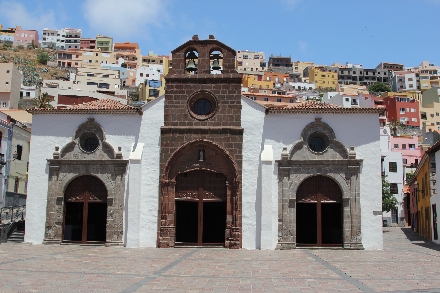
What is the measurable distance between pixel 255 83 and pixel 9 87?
53.3 m

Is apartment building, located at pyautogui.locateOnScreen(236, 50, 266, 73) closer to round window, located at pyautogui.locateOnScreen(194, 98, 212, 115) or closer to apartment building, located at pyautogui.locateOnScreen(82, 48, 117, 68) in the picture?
apartment building, located at pyautogui.locateOnScreen(82, 48, 117, 68)

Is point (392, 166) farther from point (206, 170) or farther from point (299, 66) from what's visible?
point (299, 66)

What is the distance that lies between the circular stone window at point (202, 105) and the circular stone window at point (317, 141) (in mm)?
4573

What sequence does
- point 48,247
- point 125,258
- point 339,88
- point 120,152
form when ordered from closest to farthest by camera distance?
point 125,258
point 48,247
point 120,152
point 339,88

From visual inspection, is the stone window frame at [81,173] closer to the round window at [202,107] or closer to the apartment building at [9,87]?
the round window at [202,107]

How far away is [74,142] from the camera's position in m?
24.0

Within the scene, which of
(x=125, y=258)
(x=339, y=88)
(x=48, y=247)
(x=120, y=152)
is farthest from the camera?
(x=339, y=88)

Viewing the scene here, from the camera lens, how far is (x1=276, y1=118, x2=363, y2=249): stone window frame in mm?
22625

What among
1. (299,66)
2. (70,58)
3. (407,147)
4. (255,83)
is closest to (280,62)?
(299,66)

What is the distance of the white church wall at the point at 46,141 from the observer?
78.4 ft

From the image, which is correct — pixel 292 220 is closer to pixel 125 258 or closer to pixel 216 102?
pixel 216 102

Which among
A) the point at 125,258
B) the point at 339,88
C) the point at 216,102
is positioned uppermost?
the point at 339,88

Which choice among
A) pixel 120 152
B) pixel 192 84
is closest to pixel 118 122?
pixel 120 152

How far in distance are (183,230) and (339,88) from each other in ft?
A: 335
